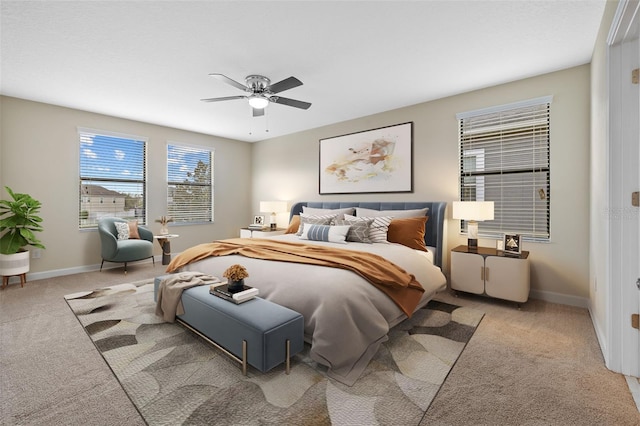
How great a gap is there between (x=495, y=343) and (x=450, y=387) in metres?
0.87

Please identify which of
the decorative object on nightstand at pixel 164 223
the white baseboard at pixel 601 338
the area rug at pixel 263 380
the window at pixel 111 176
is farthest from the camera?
the decorative object on nightstand at pixel 164 223

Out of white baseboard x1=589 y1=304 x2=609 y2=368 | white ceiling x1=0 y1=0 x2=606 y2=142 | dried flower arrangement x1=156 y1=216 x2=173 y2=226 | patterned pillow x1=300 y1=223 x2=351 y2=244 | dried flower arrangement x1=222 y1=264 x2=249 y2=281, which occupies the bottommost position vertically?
white baseboard x1=589 y1=304 x2=609 y2=368

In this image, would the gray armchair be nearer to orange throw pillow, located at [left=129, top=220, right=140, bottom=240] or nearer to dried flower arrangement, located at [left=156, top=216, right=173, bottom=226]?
orange throw pillow, located at [left=129, top=220, right=140, bottom=240]

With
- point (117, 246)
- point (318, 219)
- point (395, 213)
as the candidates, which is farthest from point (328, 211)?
point (117, 246)

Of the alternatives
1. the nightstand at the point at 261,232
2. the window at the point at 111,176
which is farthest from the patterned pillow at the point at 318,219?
the window at the point at 111,176

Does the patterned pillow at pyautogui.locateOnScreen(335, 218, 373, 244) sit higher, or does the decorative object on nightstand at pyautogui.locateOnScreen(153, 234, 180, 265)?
the patterned pillow at pyautogui.locateOnScreen(335, 218, 373, 244)

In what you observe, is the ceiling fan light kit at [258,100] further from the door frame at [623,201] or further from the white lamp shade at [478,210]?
the door frame at [623,201]

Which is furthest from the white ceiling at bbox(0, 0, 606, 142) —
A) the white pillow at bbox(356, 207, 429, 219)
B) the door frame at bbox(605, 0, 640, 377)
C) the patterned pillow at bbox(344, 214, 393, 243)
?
the patterned pillow at bbox(344, 214, 393, 243)

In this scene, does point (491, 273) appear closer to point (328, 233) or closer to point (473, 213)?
point (473, 213)

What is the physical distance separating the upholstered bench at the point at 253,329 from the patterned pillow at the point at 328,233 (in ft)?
5.77

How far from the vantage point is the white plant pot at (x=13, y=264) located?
378 centimetres

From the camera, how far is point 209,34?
103 inches

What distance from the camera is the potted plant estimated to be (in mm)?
3791

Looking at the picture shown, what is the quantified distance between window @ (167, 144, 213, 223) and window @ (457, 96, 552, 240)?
5.09 metres
